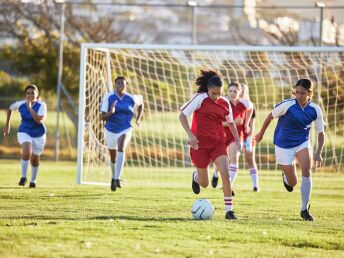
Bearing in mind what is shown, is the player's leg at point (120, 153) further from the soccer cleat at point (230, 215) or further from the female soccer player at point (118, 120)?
the soccer cleat at point (230, 215)

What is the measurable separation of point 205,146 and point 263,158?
645 inches

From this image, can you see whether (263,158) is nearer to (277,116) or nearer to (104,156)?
(104,156)

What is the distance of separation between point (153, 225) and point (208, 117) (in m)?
2.21

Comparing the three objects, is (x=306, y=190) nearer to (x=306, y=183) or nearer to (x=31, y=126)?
(x=306, y=183)

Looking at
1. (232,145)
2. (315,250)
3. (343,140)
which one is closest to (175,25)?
(343,140)

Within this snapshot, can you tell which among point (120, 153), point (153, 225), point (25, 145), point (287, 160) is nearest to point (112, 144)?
point (120, 153)

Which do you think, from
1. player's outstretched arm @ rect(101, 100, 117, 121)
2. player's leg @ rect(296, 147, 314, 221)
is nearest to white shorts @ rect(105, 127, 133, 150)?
player's outstretched arm @ rect(101, 100, 117, 121)

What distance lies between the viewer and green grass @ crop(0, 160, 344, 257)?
30.2ft

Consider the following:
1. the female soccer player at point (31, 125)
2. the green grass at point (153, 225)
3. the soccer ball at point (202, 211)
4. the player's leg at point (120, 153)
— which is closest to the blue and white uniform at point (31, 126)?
the female soccer player at point (31, 125)

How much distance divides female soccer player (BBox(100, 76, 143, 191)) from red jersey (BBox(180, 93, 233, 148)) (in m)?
4.47

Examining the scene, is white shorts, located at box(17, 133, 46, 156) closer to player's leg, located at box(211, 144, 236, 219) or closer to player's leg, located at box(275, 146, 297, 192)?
player's leg, located at box(211, 144, 236, 219)

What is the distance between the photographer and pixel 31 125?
17297 millimetres

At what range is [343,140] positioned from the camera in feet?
84.1

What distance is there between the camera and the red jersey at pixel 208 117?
1257cm
